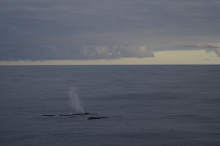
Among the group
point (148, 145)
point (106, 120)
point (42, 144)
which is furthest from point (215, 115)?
point (42, 144)

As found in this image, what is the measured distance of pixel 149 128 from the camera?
56562mm

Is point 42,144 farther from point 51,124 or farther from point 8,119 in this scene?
point 8,119

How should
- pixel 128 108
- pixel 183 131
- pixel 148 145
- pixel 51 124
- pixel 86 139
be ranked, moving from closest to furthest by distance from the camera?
1. pixel 148 145
2. pixel 86 139
3. pixel 183 131
4. pixel 51 124
5. pixel 128 108

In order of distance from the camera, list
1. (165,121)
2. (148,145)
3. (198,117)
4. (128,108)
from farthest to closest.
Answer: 1. (128,108)
2. (198,117)
3. (165,121)
4. (148,145)

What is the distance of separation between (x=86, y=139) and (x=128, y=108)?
31510 millimetres

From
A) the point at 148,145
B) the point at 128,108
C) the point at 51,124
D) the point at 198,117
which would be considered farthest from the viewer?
the point at 128,108

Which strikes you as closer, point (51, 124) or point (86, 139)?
point (86, 139)

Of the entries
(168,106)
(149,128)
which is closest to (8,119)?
(149,128)

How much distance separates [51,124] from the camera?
58438 mm

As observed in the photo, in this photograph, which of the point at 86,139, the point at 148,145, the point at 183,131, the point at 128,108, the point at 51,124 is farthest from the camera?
the point at 128,108

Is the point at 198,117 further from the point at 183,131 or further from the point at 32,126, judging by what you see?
the point at 32,126

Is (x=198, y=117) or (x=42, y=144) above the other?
(x=198, y=117)

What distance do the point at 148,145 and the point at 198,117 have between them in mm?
A: 23470

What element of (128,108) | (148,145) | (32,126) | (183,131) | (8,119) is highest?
(128,108)
